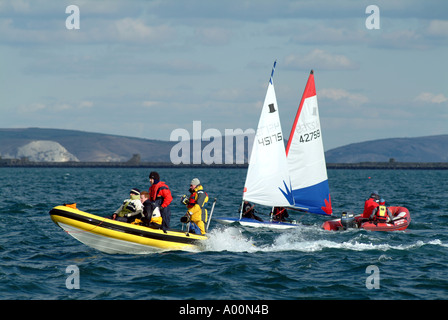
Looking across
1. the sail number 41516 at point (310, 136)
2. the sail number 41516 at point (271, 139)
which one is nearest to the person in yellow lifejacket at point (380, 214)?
the sail number 41516 at point (310, 136)

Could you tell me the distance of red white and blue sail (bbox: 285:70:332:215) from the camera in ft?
89.7

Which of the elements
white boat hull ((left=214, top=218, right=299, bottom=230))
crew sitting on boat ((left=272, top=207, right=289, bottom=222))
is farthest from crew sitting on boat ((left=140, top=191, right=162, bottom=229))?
crew sitting on boat ((left=272, top=207, right=289, bottom=222))

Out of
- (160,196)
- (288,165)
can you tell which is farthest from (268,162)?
(160,196)

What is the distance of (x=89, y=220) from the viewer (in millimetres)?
17641

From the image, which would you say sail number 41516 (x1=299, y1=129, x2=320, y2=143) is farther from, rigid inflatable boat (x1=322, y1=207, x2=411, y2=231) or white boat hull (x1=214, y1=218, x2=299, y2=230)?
rigid inflatable boat (x1=322, y1=207, x2=411, y2=231)

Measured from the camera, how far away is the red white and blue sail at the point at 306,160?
89.7ft

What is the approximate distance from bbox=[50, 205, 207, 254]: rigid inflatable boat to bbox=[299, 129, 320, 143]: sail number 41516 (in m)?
10.4

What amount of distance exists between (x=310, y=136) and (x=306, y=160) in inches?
42.7

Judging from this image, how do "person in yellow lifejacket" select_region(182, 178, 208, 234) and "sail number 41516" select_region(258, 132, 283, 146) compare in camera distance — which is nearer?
"person in yellow lifejacket" select_region(182, 178, 208, 234)

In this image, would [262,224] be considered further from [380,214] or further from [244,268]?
[244,268]

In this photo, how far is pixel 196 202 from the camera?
61.5 ft
